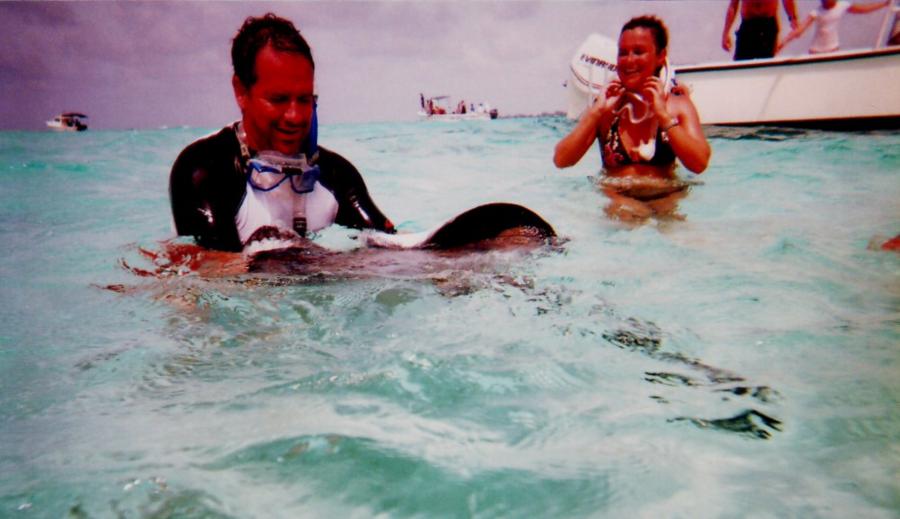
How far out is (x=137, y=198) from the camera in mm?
7883

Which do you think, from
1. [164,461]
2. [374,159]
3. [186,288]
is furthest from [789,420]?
[374,159]

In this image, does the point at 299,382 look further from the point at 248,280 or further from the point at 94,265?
the point at 94,265

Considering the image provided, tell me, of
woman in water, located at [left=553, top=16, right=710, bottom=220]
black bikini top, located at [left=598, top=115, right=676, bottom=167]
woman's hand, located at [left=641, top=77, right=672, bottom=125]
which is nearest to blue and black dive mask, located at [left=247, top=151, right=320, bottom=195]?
woman in water, located at [left=553, top=16, right=710, bottom=220]

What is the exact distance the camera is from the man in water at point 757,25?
28.6 feet

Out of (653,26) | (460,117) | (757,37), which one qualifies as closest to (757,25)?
(757,37)

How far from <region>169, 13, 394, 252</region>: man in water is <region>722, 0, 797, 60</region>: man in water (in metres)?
8.52

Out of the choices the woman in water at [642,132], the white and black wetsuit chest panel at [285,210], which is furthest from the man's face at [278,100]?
the woman in water at [642,132]

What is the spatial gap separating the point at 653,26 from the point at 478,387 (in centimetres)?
388

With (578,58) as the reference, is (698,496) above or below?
below

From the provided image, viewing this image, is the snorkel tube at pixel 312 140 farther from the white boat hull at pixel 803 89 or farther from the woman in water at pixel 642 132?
the white boat hull at pixel 803 89

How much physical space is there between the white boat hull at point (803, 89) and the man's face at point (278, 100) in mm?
7641

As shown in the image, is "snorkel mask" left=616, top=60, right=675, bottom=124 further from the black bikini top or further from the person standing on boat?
the person standing on boat

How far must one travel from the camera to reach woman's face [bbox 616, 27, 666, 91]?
439cm

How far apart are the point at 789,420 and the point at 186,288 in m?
2.63
